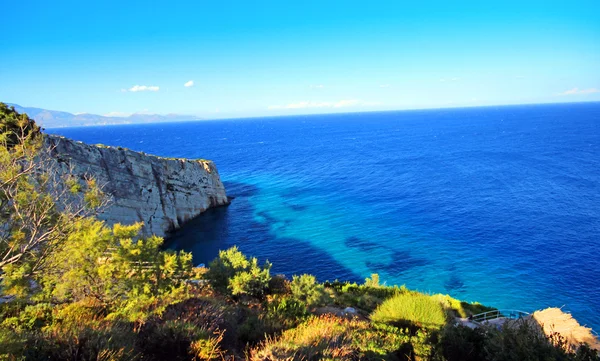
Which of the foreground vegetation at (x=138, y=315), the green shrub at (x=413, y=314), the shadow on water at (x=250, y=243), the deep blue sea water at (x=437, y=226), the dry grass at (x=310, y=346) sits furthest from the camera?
the shadow on water at (x=250, y=243)

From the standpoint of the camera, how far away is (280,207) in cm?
5644

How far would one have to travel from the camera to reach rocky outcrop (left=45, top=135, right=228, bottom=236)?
40.4m

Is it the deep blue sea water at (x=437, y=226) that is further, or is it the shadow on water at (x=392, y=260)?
the shadow on water at (x=392, y=260)

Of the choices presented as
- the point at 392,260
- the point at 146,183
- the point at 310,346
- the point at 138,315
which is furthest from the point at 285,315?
the point at 146,183

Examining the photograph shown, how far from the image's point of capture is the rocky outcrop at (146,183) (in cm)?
4041

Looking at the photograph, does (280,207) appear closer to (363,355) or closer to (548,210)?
(548,210)

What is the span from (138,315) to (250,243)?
31.2 metres

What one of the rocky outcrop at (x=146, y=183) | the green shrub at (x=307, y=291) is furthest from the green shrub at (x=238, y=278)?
the rocky outcrop at (x=146, y=183)

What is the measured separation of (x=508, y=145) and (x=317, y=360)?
125312 mm

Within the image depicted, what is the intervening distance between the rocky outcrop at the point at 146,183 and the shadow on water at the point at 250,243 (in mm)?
2576

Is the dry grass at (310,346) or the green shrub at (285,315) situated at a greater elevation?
the dry grass at (310,346)

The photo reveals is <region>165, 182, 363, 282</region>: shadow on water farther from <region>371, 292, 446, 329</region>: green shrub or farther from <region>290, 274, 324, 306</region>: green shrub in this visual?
<region>371, 292, 446, 329</region>: green shrub

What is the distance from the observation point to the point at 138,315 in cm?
1196

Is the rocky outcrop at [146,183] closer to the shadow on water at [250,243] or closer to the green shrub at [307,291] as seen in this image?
the shadow on water at [250,243]
